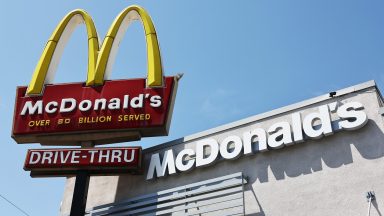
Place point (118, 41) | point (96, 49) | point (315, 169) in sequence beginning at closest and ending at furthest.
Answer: point (315, 169) → point (96, 49) → point (118, 41)

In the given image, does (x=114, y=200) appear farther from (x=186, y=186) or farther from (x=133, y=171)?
(x=186, y=186)

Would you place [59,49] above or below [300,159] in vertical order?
above

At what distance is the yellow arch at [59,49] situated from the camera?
1781cm

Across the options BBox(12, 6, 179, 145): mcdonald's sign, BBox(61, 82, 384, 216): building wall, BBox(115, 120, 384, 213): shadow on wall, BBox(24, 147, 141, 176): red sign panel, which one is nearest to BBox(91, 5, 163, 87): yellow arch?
BBox(12, 6, 179, 145): mcdonald's sign

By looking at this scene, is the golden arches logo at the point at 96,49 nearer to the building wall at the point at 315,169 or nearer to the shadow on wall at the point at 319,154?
the building wall at the point at 315,169

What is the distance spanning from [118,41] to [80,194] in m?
6.12

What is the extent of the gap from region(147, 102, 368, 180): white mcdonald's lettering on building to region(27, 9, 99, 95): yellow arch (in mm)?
4582

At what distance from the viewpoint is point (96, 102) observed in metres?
17.1

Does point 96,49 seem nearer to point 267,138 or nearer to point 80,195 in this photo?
point 80,195

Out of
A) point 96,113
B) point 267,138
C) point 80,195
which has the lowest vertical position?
point 80,195

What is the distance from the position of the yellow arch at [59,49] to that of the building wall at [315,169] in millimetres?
5726

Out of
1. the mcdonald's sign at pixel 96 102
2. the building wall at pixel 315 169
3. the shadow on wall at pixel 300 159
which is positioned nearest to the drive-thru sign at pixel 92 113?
the mcdonald's sign at pixel 96 102

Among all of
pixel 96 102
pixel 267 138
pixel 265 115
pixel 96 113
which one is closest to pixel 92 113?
pixel 96 113

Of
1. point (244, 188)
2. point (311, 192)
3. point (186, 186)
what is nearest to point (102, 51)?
point (186, 186)
